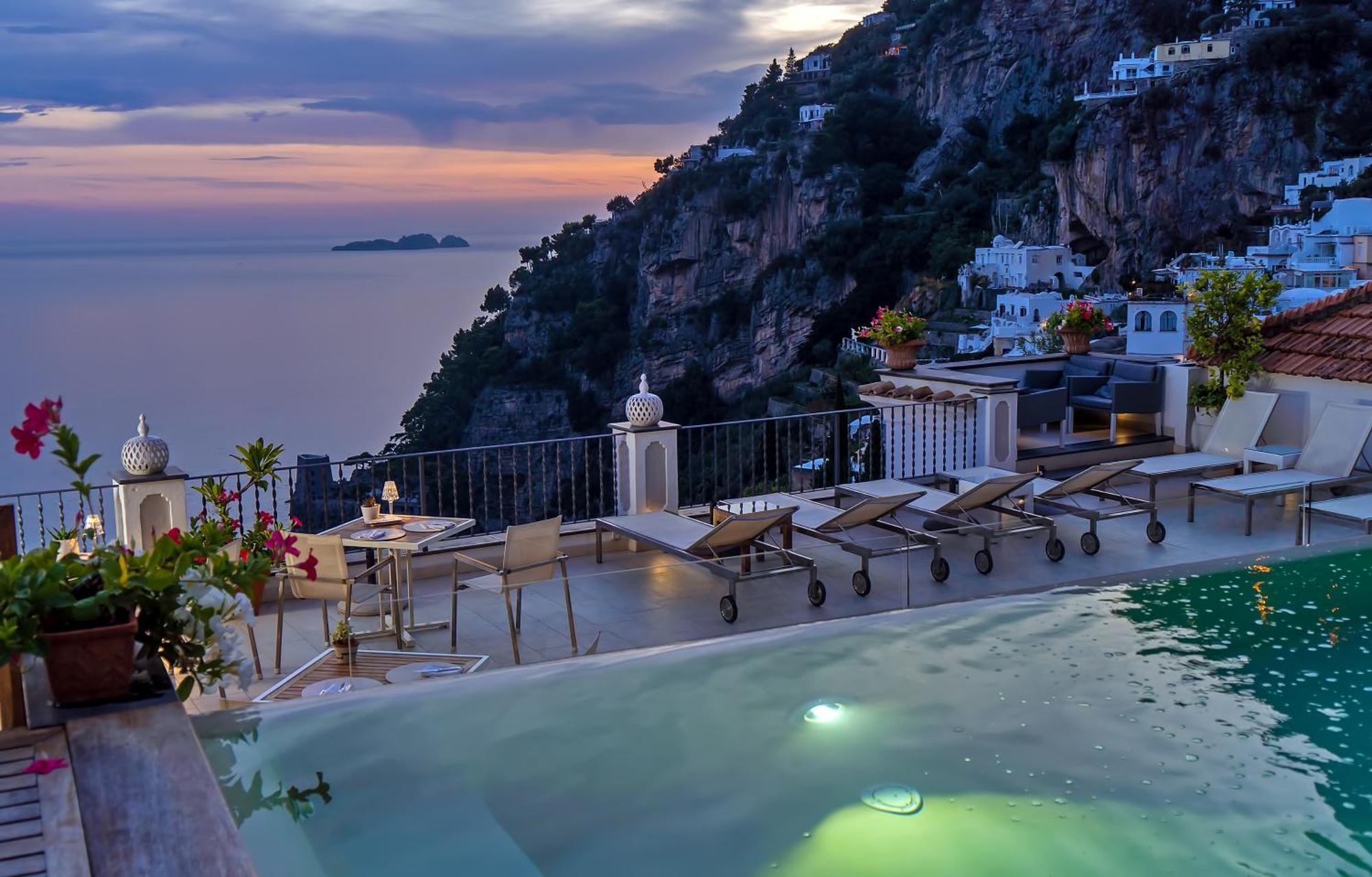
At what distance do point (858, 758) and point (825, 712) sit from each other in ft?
Result: 1.06

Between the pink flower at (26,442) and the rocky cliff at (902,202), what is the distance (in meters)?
51.0

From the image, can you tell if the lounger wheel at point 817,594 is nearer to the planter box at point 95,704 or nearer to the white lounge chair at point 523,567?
the white lounge chair at point 523,567

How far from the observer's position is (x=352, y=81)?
4734 centimetres

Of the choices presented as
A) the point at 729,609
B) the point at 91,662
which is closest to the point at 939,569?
the point at 729,609

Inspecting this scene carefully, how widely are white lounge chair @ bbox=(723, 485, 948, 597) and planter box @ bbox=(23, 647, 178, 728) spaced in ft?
13.5

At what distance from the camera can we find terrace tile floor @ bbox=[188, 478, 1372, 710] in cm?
562

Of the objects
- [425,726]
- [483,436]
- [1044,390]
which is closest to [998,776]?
[425,726]

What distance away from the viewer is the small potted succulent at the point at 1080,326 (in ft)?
36.7

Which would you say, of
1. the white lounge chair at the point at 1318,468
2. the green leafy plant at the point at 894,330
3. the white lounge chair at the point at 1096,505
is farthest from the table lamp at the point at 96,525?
the white lounge chair at the point at 1318,468

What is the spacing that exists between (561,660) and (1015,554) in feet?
12.3

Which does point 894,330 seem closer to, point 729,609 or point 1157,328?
point 1157,328

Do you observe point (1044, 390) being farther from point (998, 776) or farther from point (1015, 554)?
point (998, 776)

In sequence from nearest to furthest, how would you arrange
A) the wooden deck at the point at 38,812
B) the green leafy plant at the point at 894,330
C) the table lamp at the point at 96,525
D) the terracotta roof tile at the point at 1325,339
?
1. the wooden deck at the point at 38,812
2. the table lamp at the point at 96,525
3. the terracotta roof tile at the point at 1325,339
4. the green leafy plant at the point at 894,330

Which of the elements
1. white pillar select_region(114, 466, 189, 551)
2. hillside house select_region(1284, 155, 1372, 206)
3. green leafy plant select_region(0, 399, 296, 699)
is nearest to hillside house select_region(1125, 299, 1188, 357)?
white pillar select_region(114, 466, 189, 551)
